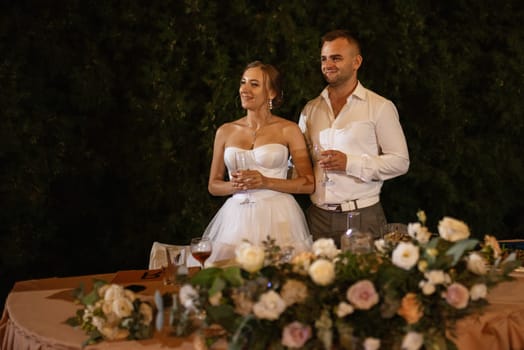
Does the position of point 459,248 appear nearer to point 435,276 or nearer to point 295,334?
point 435,276

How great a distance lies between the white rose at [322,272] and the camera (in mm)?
1562

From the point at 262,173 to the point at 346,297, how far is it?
168 centimetres

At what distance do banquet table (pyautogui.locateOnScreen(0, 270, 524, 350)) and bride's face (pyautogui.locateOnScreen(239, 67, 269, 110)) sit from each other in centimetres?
122

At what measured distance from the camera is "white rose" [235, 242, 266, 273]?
1.61m

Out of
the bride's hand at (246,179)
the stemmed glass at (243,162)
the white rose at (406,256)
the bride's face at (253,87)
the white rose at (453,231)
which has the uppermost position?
the bride's face at (253,87)

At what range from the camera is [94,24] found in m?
4.00

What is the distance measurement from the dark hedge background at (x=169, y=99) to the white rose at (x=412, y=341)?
2643 millimetres

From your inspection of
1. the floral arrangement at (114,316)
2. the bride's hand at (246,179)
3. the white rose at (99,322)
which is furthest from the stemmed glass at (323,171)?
the white rose at (99,322)

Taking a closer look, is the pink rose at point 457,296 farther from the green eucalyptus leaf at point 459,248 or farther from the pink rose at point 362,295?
the pink rose at point 362,295

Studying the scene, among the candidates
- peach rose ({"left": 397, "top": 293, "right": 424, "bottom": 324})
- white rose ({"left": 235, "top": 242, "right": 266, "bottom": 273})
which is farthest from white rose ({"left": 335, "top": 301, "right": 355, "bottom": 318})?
white rose ({"left": 235, "top": 242, "right": 266, "bottom": 273})

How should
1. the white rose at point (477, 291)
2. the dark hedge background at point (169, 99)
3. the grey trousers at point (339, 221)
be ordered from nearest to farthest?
the white rose at point (477, 291) < the grey trousers at point (339, 221) < the dark hedge background at point (169, 99)

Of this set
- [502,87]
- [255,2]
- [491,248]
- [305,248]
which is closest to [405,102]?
[502,87]

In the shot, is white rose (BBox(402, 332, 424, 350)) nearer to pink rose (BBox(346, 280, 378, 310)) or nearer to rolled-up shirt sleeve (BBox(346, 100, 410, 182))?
pink rose (BBox(346, 280, 378, 310))

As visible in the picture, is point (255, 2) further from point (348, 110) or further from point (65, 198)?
point (65, 198)
